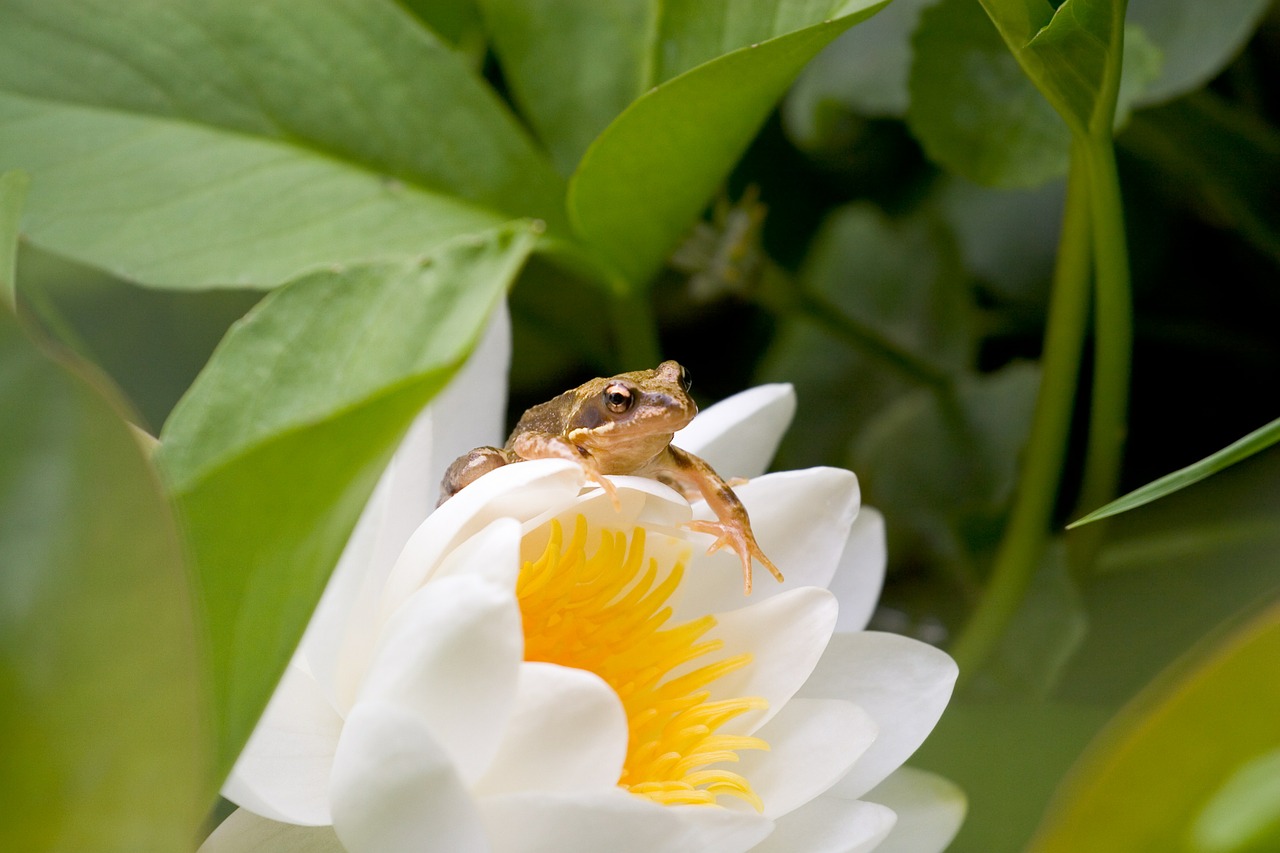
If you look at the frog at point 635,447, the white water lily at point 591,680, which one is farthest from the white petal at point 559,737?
the frog at point 635,447

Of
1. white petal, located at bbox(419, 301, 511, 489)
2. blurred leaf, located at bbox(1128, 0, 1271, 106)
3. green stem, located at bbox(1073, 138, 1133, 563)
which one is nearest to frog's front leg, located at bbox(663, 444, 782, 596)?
white petal, located at bbox(419, 301, 511, 489)

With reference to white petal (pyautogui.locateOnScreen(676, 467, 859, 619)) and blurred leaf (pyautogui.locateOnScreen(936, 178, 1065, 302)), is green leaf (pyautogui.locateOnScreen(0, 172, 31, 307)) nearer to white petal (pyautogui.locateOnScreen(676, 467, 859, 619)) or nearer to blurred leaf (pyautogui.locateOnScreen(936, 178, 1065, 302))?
white petal (pyautogui.locateOnScreen(676, 467, 859, 619))

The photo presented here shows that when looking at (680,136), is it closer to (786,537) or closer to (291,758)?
(786,537)

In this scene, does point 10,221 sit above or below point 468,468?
above

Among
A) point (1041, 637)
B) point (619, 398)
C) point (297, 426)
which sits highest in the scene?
point (297, 426)

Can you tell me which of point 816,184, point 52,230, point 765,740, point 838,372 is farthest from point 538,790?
point 816,184

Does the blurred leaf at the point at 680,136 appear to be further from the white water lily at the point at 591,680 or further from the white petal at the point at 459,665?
the white petal at the point at 459,665

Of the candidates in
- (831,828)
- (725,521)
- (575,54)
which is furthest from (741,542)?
(575,54)
